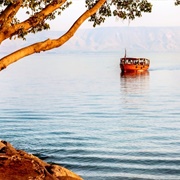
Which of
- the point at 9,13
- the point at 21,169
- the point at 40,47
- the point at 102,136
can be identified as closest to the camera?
the point at 21,169

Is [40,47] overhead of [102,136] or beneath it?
overhead

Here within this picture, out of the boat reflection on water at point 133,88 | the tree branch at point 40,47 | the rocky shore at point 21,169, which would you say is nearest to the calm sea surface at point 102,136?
the boat reflection on water at point 133,88

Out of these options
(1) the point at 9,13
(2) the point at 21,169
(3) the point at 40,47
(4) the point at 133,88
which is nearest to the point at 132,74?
(4) the point at 133,88

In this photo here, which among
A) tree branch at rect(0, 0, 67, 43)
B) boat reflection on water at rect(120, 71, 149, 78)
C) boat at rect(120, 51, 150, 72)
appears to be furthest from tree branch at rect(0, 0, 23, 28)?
boat at rect(120, 51, 150, 72)

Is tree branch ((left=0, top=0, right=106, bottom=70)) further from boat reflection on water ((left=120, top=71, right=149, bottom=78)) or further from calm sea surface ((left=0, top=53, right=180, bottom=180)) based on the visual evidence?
boat reflection on water ((left=120, top=71, right=149, bottom=78))

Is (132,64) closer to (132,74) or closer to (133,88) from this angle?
(132,74)

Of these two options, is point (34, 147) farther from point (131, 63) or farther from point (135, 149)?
point (131, 63)

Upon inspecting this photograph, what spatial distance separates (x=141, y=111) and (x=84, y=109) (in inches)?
255

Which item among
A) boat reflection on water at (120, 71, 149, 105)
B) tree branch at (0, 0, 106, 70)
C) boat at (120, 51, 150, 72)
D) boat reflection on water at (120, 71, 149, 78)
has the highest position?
tree branch at (0, 0, 106, 70)

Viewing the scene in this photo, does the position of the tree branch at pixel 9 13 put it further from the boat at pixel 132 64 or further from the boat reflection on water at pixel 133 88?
the boat at pixel 132 64

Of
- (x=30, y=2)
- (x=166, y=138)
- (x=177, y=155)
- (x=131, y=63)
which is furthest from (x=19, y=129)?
(x=131, y=63)

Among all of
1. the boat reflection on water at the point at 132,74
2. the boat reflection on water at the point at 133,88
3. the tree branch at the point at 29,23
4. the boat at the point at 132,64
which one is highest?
the tree branch at the point at 29,23

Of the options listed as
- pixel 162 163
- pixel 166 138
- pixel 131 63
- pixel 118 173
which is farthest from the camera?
pixel 131 63

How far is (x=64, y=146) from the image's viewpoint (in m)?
29.6
